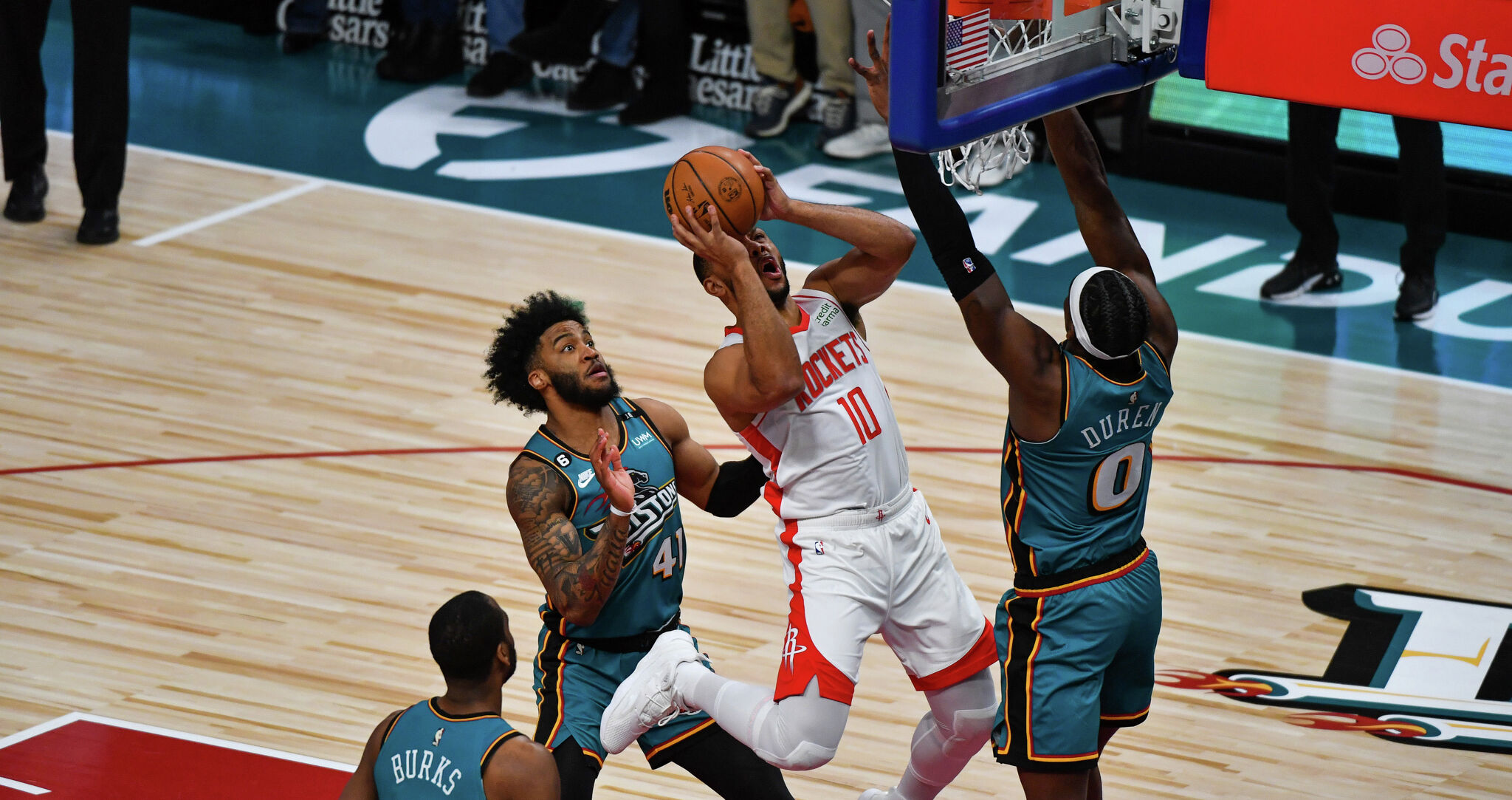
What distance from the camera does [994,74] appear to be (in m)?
4.21

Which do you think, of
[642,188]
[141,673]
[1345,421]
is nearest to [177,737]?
[141,673]

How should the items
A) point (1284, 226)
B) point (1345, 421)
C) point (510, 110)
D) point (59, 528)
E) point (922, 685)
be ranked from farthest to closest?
1. point (510, 110)
2. point (1284, 226)
3. point (1345, 421)
4. point (59, 528)
5. point (922, 685)

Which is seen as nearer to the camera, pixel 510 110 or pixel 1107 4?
pixel 1107 4

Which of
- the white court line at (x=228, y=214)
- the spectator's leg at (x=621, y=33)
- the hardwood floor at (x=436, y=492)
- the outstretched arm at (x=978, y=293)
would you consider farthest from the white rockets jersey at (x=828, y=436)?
the spectator's leg at (x=621, y=33)

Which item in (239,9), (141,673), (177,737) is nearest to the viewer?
(177,737)

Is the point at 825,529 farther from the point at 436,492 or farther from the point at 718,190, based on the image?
the point at 436,492

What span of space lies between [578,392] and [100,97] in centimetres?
624

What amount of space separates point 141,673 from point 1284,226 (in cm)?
813

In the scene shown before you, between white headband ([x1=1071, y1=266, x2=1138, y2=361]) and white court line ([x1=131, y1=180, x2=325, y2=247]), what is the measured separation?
739cm

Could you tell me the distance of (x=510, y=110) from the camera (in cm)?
1320

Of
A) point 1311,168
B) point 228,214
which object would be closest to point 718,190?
point 1311,168

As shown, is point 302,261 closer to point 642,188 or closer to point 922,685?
point 642,188

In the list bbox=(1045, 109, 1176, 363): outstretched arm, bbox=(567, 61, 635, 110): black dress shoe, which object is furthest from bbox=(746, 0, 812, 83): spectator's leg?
bbox=(1045, 109, 1176, 363): outstretched arm

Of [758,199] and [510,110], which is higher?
[758,199]
